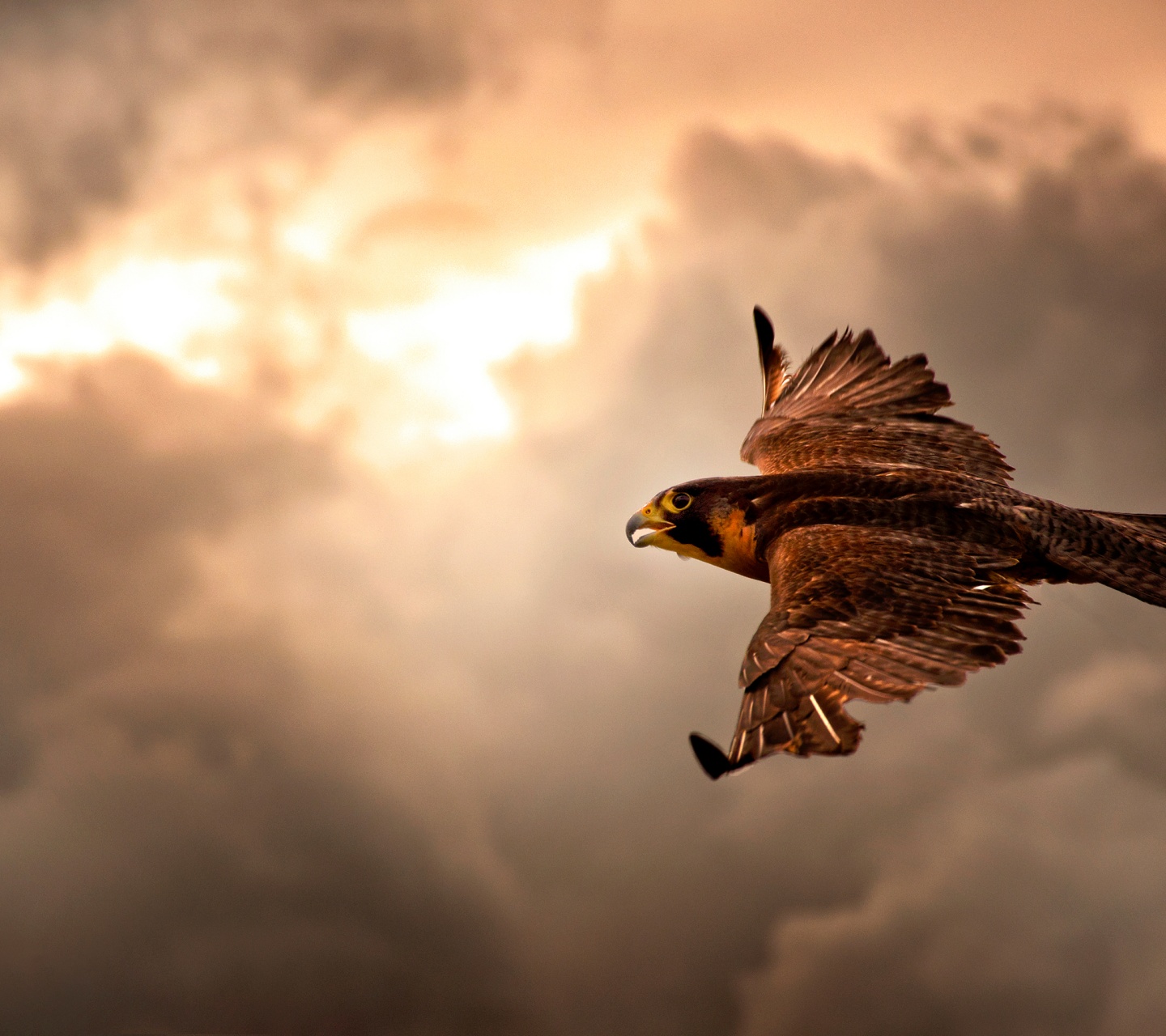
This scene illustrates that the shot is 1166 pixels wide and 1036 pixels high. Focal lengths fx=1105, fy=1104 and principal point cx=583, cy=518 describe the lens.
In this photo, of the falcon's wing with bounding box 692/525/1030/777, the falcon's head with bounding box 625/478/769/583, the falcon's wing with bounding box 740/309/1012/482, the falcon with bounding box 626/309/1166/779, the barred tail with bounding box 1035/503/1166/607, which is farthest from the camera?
the falcon's wing with bounding box 740/309/1012/482

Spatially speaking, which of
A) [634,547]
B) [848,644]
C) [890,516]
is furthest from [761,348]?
[848,644]

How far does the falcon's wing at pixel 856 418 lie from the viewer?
49.0 ft

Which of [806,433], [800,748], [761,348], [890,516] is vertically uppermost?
[761,348]

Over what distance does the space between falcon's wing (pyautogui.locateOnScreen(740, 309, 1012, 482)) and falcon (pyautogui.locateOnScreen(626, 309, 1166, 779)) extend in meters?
0.03

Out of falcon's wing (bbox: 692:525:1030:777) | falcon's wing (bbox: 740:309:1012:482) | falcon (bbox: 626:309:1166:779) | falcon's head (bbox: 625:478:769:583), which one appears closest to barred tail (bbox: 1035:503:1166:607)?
falcon (bbox: 626:309:1166:779)

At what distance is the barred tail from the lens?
1159cm

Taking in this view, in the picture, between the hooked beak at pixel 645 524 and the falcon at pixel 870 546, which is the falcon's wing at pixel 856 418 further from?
the hooked beak at pixel 645 524

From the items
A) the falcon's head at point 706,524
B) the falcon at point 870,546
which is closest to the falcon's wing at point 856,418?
the falcon at point 870,546

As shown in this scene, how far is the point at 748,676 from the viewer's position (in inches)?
381

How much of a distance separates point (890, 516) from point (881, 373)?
5270 millimetres

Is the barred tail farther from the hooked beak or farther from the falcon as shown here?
the hooked beak

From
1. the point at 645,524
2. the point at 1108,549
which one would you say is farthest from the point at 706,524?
the point at 1108,549

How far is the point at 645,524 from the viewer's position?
14.7 metres

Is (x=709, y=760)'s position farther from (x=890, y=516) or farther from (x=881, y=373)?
(x=881, y=373)
